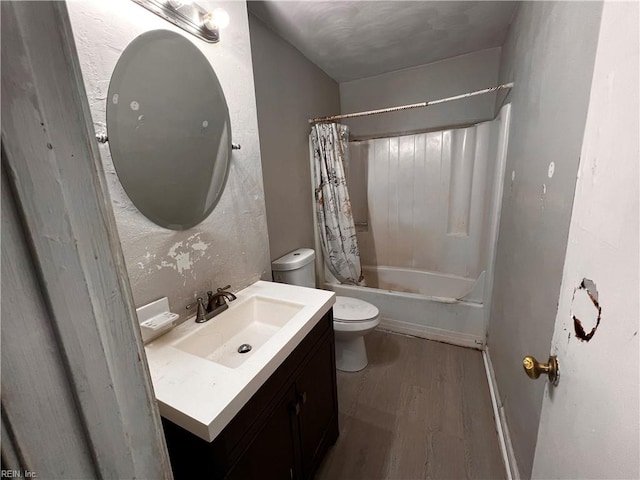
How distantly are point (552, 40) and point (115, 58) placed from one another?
4.90 feet

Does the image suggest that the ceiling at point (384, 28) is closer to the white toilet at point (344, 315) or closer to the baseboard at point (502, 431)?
the white toilet at point (344, 315)

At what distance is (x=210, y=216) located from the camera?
120 centimetres

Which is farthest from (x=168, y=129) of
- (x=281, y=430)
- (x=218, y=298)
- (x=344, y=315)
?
(x=344, y=315)

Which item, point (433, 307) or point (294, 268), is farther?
point (433, 307)

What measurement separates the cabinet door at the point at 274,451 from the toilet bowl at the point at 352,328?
2.67 feet

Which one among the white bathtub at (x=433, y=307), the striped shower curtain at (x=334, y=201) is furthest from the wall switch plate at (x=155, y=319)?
the white bathtub at (x=433, y=307)

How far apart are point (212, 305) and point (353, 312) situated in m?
1.00

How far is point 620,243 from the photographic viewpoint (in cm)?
38

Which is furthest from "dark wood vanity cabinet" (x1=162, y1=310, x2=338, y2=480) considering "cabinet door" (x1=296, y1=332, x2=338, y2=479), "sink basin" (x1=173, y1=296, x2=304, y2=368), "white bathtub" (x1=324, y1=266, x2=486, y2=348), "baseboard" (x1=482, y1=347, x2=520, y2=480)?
"white bathtub" (x1=324, y1=266, x2=486, y2=348)

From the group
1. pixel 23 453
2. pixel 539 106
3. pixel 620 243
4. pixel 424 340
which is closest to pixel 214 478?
pixel 23 453

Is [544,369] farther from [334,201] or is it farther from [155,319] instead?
[334,201]

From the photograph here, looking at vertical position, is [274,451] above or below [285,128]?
below

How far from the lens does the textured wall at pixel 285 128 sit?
171cm

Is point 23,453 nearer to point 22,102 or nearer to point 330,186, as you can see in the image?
point 22,102
